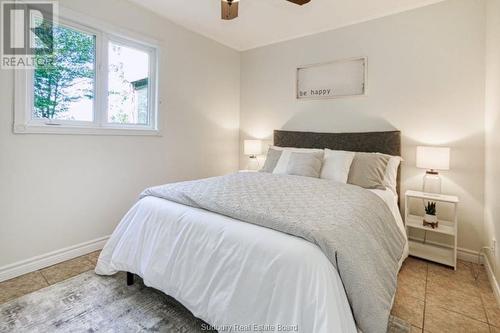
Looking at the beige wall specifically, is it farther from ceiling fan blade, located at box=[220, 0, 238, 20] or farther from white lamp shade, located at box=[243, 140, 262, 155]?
white lamp shade, located at box=[243, 140, 262, 155]

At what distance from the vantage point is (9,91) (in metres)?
2.04

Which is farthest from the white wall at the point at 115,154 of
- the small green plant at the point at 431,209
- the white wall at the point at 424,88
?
the small green plant at the point at 431,209

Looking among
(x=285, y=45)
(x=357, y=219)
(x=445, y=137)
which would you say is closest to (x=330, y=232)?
(x=357, y=219)

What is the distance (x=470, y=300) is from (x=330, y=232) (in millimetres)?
1509

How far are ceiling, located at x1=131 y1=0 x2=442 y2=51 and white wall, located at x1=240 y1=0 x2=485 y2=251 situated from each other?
147 millimetres

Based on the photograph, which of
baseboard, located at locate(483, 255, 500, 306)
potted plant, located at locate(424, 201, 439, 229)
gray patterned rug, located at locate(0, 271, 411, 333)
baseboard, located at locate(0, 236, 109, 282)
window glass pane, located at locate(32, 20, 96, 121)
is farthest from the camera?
potted plant, located at locate(424, 201, 439, 229)

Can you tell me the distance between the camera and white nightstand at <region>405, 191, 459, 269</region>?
91.5 inches

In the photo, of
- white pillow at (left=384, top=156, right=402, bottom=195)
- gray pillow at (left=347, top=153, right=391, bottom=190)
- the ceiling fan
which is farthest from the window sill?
white pillow at (left=384, top=156, right=402, bottom=195)

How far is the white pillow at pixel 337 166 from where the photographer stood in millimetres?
2601

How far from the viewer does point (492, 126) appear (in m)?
2.13

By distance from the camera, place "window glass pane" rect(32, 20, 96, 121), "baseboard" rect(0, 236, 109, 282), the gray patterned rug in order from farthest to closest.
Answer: "window glass pane" rect(32, 20, 96, 121) < "baseboard" rect(0, 236, 109, 282) < the gray patterned rug

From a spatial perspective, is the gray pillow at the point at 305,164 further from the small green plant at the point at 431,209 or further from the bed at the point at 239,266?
the small green plant at the point at 431,209

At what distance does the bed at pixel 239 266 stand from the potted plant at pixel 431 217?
2.55 feet

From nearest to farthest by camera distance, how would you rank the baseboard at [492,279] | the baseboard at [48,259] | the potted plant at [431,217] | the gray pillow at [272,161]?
1. the baseboard at [492,279]
2. the baseboard at [48,259]
3. the potted plant at [431,217]
4. the gray pillow at [272,161]
